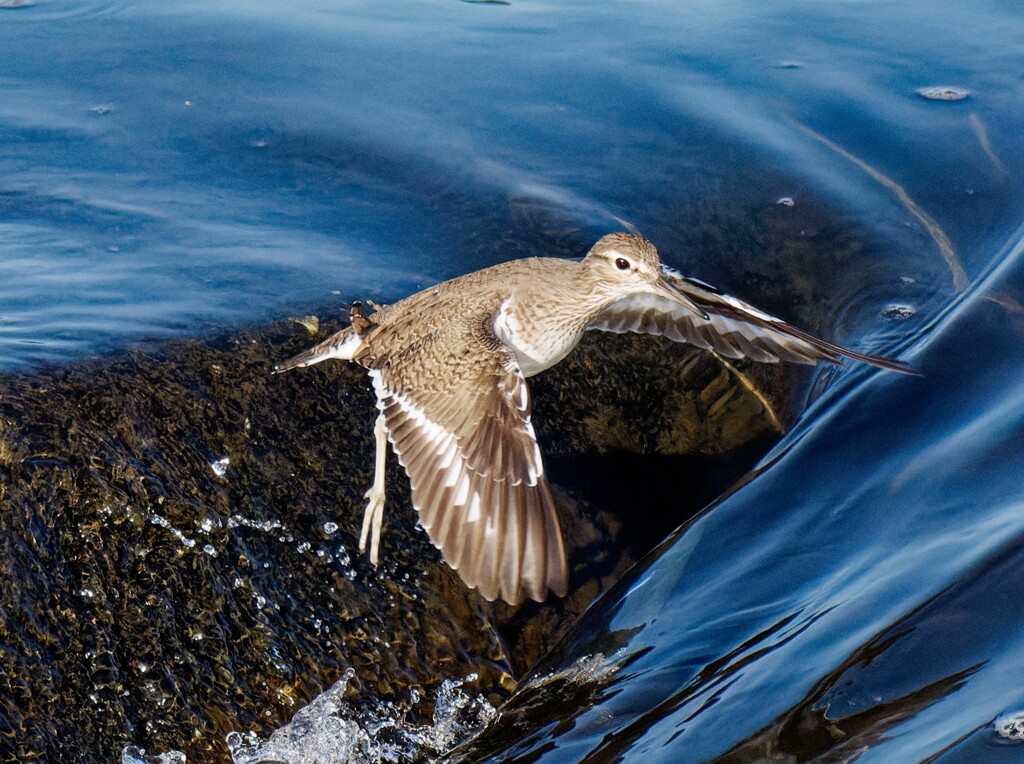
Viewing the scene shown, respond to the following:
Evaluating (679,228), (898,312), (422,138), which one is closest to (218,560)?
(679,228)

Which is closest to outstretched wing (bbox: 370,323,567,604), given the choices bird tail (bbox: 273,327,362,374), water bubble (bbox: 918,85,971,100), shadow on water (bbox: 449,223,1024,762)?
bird tail (bbox: 273,327,362,374)

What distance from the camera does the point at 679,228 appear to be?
7914 millimetres

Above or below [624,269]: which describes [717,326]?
below

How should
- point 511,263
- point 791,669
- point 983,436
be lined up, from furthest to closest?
point 511,263 < point 983,436 < point 791,669

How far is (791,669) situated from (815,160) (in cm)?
512

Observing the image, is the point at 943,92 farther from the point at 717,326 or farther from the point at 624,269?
the point at 624,269

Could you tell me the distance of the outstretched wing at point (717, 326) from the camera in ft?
18.8

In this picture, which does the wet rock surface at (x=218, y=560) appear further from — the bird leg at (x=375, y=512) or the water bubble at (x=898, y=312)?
the water bubble at (x=898, y=312)

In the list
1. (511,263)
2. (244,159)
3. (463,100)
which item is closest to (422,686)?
(511,263)

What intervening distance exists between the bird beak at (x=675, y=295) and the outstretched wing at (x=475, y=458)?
1.05m

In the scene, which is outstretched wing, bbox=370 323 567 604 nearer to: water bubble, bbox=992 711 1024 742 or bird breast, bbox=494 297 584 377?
bird breast, bbox=494 297 584 377

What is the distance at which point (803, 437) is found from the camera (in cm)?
648

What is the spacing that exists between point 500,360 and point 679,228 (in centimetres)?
324

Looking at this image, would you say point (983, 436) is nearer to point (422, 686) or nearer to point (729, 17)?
point (422, 686)
